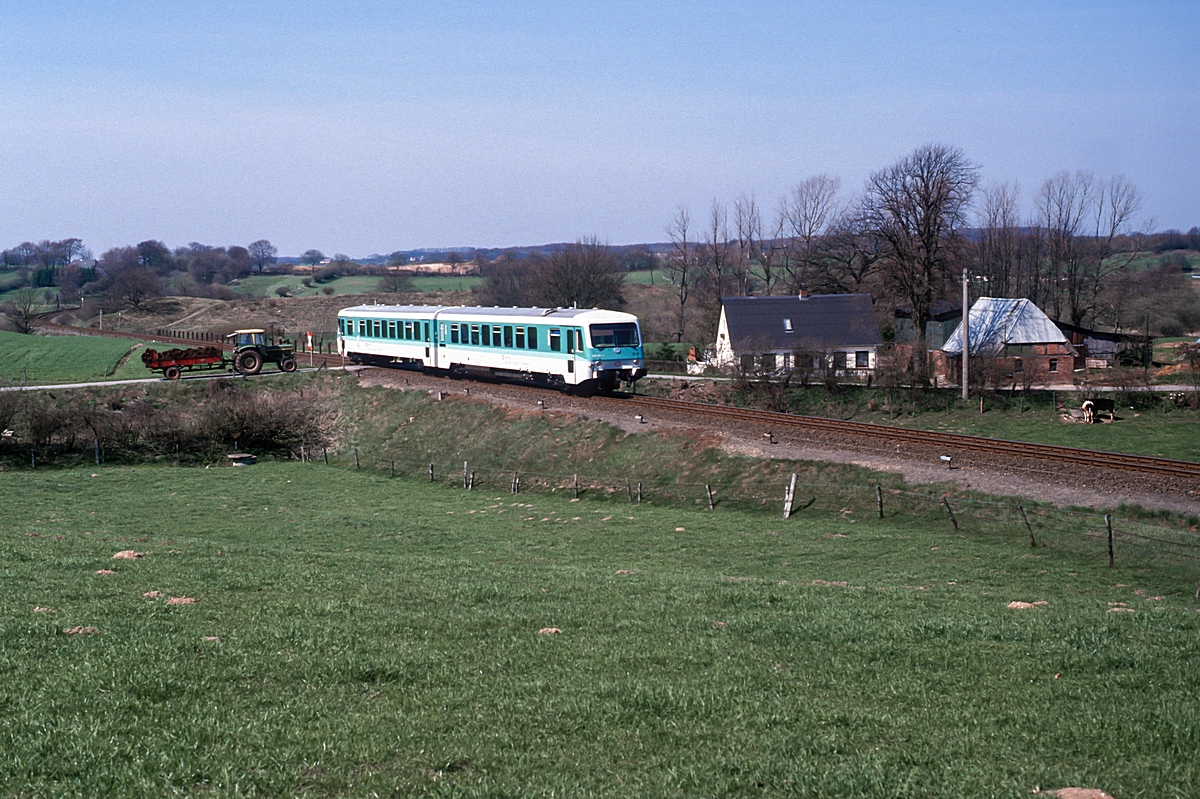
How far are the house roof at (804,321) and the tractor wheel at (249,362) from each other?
2936cm

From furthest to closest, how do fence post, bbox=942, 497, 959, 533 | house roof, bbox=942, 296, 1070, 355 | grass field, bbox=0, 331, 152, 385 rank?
house roof, bbox=942, 296, 1070, 355 < grass field, bbox=0, 331, 152, 385 < fence post, bbox=942, 497, 959, 533

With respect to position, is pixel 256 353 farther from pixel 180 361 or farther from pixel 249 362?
pixel 180 361

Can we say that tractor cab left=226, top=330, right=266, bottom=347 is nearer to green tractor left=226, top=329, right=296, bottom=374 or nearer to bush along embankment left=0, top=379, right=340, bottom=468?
green tractor left=226, top=329, right=296, bottom=374

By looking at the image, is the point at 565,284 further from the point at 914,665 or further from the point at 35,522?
the point at 914,665

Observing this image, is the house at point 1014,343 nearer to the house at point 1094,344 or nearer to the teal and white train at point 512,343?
the house at point 1094,344

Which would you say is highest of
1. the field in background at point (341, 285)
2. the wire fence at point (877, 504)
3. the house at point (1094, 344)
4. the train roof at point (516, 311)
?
the field in background at point (341, 285)

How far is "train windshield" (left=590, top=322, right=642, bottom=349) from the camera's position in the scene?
40.0m

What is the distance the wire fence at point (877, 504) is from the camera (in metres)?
20.1

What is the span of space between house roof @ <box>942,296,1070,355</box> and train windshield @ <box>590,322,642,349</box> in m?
31.1

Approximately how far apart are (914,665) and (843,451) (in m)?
19.4

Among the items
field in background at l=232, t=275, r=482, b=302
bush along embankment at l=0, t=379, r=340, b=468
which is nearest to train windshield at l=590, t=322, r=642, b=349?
bush along embankment at l=0, t=379, r=340, b=468

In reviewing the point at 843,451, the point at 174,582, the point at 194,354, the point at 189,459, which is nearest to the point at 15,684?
the point at 174,582

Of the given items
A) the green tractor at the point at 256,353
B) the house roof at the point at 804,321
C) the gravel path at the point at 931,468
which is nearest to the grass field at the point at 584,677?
the gravel path at the point at 931,468

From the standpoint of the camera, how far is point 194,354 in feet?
188
